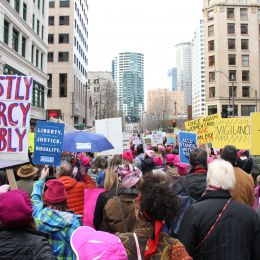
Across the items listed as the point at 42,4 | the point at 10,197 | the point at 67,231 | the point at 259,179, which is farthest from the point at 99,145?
the point at 42,4

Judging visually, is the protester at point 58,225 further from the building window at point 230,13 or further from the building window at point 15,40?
the building window at point 230,13

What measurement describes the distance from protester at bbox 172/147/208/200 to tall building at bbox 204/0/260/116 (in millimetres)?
70123

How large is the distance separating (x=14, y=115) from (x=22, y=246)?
9.51 ft

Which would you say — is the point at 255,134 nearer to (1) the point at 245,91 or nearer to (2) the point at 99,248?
(2) the point at 99,248

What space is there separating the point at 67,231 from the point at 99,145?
242 inches

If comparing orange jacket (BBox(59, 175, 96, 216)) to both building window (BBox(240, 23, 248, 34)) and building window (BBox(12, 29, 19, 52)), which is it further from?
building window (BBox(240, 23, 248, 34))

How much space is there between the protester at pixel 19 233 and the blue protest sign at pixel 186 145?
672 cm

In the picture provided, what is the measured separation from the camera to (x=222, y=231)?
3.61 m

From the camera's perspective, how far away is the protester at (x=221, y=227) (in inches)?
141

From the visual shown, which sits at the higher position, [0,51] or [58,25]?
[58,25]

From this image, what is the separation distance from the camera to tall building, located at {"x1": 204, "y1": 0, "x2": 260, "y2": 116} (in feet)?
245

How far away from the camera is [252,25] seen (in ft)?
250

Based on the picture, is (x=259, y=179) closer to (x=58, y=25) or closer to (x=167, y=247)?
(x=167, y=247)

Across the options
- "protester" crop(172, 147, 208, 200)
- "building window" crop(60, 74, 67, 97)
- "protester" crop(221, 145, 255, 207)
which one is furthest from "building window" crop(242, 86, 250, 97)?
"protester" crop(172, 147, 208, 200)
